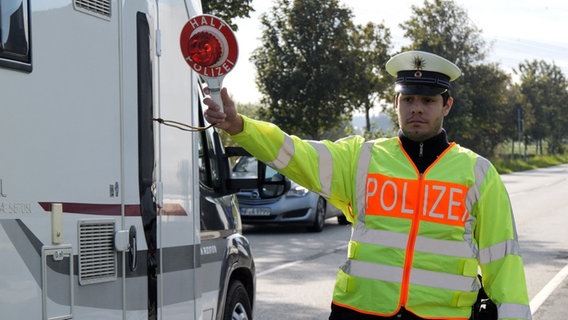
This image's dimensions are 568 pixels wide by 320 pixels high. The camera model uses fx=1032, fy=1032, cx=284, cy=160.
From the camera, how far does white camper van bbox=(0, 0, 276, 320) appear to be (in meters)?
3.81

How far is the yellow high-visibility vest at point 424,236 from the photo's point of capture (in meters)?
3.81

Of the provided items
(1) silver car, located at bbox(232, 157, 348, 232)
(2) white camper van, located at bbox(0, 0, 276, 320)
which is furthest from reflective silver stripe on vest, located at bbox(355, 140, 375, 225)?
(1) silver car, located at bbox(232, 157, 348, 232)

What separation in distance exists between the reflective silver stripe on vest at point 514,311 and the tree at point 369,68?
3359 centimetres

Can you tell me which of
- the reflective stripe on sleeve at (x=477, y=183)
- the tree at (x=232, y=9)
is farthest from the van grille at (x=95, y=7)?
the tree at (x=232, y=9)

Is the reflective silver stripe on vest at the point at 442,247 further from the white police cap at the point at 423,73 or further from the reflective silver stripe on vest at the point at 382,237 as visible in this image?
the white police cap at the point at 423,73

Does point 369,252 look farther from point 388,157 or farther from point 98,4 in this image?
point 98,4

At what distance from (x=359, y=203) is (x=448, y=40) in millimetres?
58542

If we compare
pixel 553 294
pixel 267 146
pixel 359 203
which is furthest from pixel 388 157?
pixel 553 294

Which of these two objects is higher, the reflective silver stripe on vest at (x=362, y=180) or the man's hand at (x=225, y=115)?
the man's hand at (x=225, y=115)

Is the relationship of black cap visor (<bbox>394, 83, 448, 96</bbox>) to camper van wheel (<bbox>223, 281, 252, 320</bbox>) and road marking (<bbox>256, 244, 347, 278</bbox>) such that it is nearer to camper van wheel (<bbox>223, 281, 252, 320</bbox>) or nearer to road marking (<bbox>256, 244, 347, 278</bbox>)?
camper van wheel (<bbox>223, 281, 252, 320</bbox>)

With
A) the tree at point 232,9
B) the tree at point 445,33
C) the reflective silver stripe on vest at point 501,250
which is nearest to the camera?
the reflective silver stripe on vest at point 501,250

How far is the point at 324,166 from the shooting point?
3.99 metres

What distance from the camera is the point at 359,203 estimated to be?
13.0ft

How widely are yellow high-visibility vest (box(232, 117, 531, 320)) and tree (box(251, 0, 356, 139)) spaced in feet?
106
